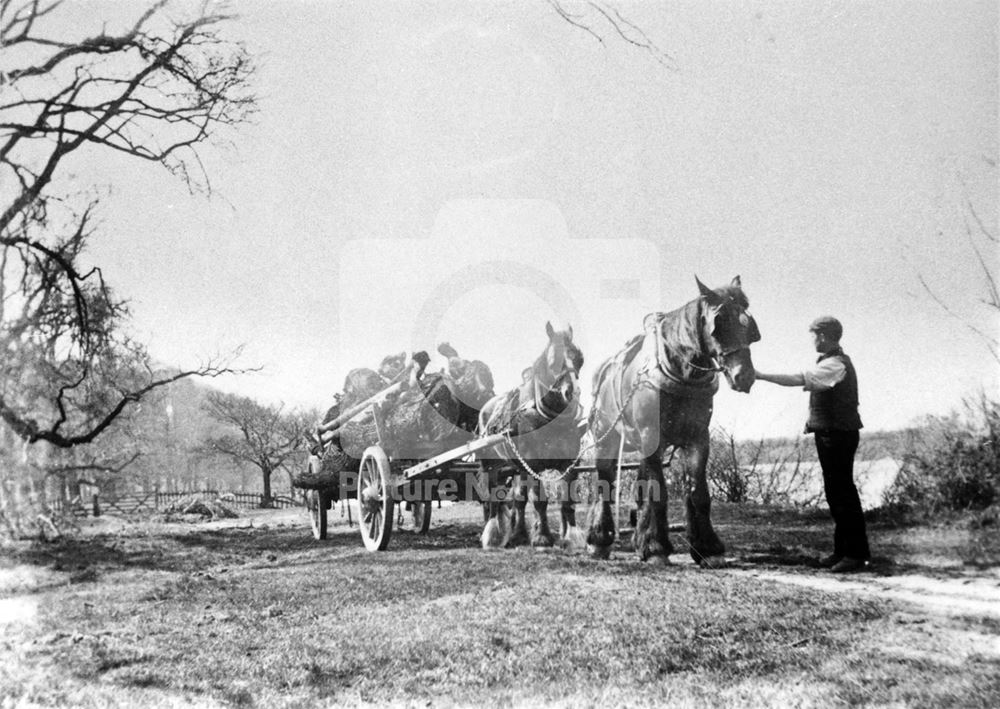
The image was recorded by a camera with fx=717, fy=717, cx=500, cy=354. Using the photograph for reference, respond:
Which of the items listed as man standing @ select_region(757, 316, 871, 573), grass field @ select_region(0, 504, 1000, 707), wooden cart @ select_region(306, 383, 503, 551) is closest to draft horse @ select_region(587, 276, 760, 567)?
grass field @ select_region(0, 504, 1000, 707)

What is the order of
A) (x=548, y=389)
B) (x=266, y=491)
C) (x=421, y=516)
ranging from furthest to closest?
(x=421, y=516) < (x=266, y=491) < (x=548, y=389)

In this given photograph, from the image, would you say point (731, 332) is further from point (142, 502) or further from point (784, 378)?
point (142, 502)

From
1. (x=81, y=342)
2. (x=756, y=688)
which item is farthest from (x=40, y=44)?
(x=756, y=688)

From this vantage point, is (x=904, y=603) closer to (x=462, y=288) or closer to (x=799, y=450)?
(x=799, y=450)

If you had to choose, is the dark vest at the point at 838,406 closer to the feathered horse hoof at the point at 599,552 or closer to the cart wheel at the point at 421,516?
the feathered horse hoof at the point at 599,552

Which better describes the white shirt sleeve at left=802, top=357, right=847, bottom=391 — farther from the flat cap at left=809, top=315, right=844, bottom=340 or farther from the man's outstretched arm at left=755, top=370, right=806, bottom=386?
the flat cap at left=809, top=315, right=844, bottom=340

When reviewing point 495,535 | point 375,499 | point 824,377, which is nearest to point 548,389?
point 495,535
